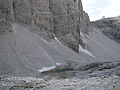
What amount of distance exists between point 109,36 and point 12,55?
106210mm

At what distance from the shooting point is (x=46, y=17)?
101 meters

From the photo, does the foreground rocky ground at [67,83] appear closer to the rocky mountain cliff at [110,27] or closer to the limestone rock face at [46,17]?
the limestone rock face at [46,17]

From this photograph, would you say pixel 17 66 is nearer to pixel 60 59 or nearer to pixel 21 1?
pixel 60 59

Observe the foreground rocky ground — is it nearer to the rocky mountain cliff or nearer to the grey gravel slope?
the grey gravel slope

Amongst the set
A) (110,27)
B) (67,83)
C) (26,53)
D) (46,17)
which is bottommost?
(110,27)

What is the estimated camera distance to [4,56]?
6519 cm

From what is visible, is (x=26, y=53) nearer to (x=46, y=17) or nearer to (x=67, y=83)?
(x=46, y=17)

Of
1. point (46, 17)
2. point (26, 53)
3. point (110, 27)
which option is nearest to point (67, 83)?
point (26, 53)

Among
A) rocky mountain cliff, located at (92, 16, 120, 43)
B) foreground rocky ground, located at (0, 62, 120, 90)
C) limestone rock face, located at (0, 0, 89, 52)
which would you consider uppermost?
limestone rock face, located at (0, 0, 89, 52)

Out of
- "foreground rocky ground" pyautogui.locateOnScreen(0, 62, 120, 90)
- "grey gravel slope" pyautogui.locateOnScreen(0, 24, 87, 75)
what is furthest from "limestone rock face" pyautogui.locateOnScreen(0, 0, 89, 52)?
"foreground rocky ground" pyautogui.locateOnScreen(0, 62, 120, 90)

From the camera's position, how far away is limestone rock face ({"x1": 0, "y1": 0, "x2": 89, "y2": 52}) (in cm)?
8531

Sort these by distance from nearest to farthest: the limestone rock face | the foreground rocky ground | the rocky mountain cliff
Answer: the foreground rocky ground
the limestone rock face
the rocky mountain cliff

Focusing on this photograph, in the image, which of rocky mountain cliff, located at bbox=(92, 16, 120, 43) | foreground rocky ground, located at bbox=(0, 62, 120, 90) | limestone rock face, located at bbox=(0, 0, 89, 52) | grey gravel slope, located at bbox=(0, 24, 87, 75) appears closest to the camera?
foreground rocky ground, located at bbox=(0, 62, 120, 90)

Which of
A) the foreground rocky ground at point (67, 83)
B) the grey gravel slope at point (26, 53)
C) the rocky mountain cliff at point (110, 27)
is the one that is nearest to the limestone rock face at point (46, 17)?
the grey gravel slope at point (26, 53)
